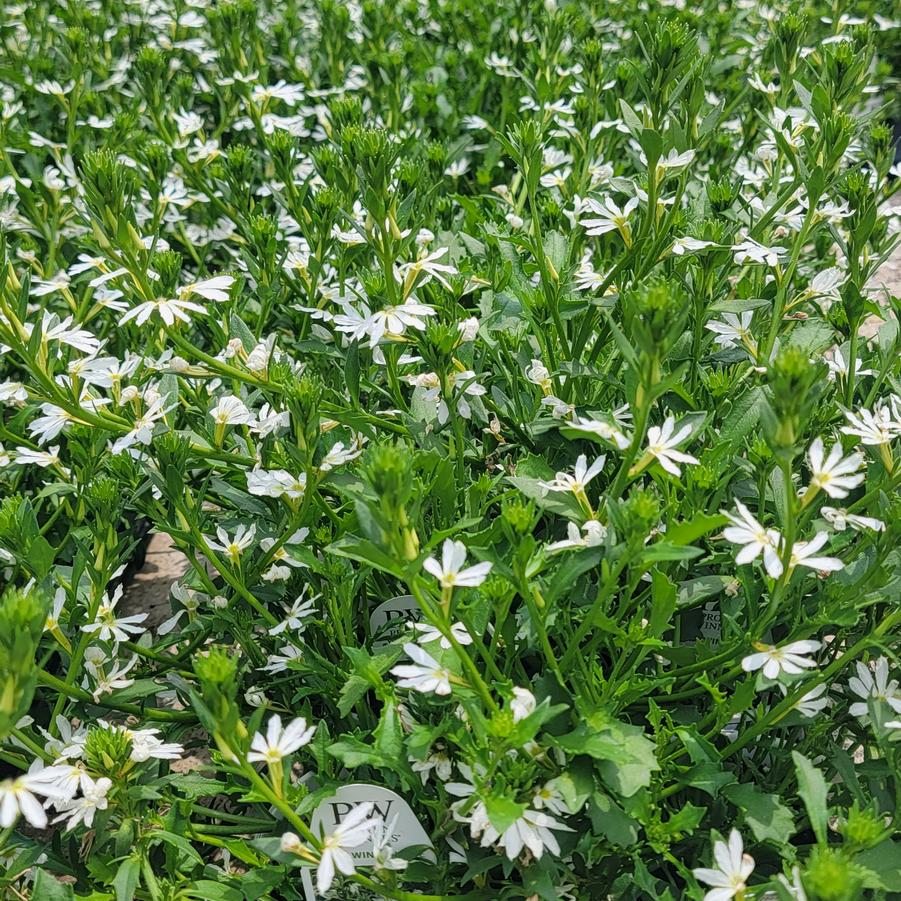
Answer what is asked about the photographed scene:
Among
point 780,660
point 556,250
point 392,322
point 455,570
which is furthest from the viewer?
point 556,250

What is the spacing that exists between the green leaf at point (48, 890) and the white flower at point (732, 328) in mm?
1445

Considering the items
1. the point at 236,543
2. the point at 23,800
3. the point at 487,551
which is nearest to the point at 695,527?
the point at 487,551

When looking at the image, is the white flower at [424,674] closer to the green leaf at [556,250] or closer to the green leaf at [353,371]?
the green leaf at [353,371]

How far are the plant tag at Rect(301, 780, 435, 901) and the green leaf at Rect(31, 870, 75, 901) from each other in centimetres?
35

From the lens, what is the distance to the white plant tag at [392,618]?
179 centimetres

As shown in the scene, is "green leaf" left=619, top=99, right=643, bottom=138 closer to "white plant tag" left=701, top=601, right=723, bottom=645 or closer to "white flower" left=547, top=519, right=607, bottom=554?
"white flower" left=547, top=519, right=607, bottom=554

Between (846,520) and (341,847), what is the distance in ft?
2.99

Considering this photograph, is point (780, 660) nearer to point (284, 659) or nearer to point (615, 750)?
point (615, 750)

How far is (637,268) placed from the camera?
1.88 meters

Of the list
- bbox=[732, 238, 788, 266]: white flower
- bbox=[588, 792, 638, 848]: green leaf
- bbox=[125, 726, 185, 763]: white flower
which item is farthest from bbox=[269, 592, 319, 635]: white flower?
bbox=[732, 238, 788, 266]: white flower

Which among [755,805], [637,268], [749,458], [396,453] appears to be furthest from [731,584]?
[396,453]

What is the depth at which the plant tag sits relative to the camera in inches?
58.9

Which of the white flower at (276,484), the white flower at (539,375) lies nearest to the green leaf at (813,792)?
the white flower at (539,375)

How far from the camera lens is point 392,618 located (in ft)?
5.94
